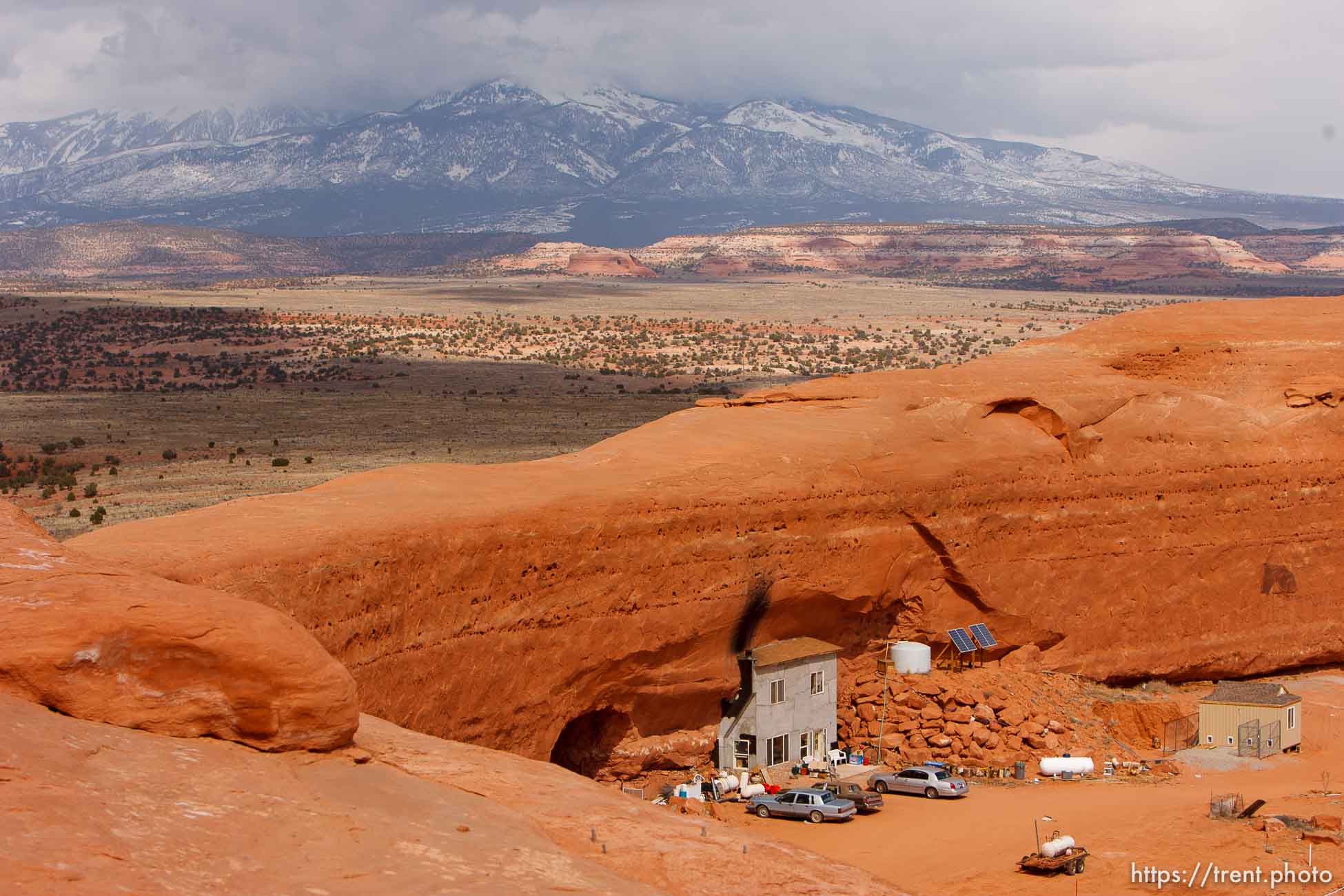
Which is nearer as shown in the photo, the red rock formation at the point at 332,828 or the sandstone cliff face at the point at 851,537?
the red rock formation at the point at 332,828

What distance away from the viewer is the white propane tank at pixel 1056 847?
18.7m

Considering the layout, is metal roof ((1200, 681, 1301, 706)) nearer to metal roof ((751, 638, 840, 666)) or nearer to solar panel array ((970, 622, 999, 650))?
solar panel array ((970, 622, 999, 650))

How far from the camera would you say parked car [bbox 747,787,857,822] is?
20.9 meters

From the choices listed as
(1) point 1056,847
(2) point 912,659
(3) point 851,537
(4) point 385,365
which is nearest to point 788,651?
(3) point 851,537

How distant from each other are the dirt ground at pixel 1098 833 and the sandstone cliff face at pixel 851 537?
124 inches

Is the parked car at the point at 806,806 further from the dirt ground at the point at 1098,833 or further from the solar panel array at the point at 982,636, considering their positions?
the solar panel array at the point at 982,636

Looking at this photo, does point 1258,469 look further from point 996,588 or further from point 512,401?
point 512,401

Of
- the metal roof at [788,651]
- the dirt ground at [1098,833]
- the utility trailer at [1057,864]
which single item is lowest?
the dirt ground at [1098,833]

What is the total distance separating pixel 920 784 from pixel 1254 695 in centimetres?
675

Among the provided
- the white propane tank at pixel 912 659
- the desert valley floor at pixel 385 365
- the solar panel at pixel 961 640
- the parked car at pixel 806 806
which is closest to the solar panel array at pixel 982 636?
the solar panel at pixel 961 640

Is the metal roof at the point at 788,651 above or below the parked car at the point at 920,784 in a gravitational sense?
above

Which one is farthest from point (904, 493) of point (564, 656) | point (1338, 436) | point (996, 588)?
point (1338, 436)

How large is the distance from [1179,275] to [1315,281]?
1536 cm

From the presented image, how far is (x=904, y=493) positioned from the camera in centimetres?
2489
